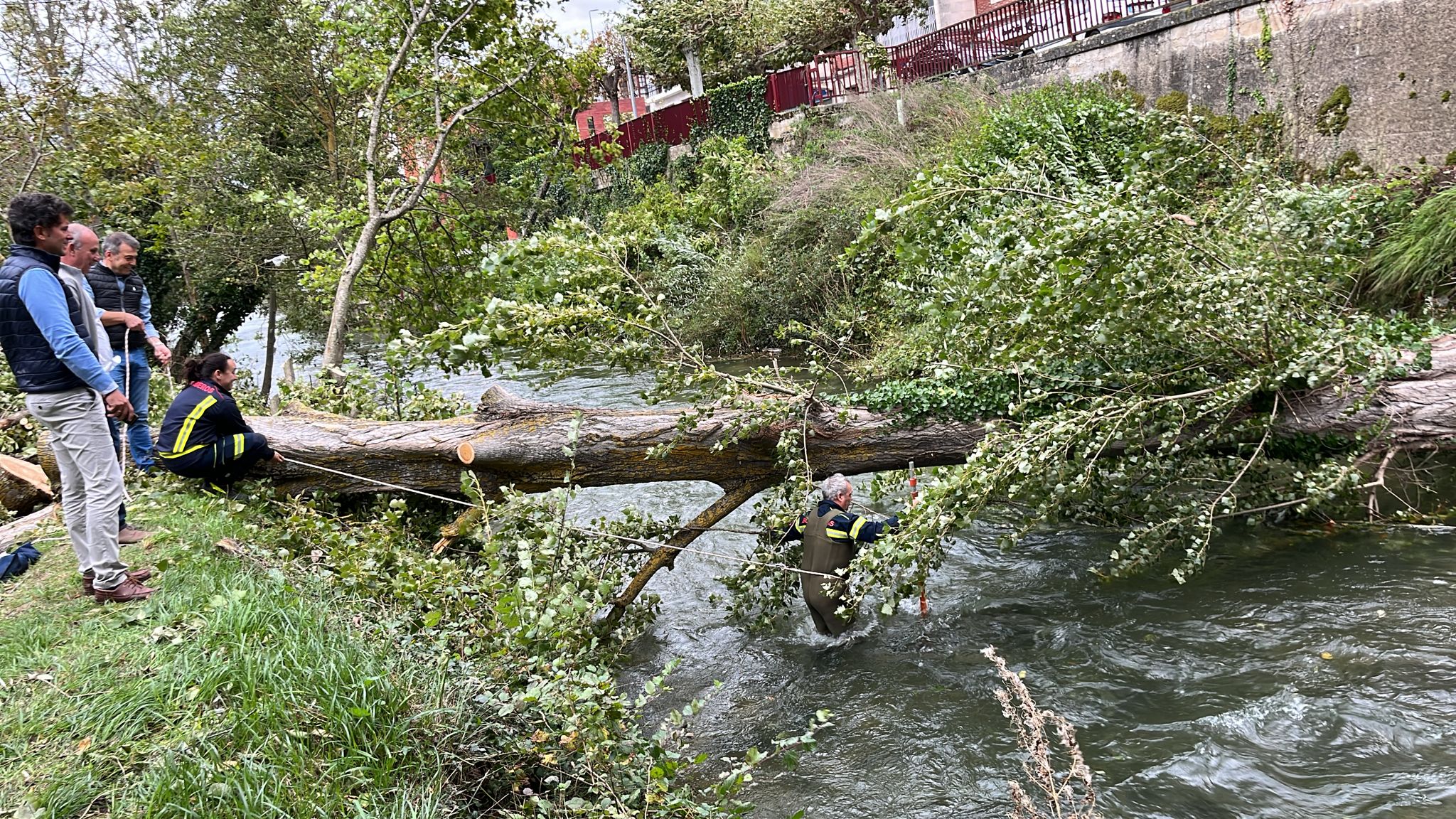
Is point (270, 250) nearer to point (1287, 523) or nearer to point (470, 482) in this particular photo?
point (470, 482)

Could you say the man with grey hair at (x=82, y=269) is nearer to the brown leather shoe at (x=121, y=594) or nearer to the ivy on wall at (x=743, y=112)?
the brown leather shoe at (x=121, y=594)

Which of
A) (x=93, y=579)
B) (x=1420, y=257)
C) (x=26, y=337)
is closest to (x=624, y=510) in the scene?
(x=93, y=579)

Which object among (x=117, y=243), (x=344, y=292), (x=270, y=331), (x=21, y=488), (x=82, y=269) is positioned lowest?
(x=21, y=488)

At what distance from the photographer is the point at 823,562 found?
22.3 ft

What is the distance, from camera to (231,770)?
312 centimetres

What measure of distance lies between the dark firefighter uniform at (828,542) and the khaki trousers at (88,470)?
167 inches

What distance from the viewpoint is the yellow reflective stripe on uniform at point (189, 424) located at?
257 inches

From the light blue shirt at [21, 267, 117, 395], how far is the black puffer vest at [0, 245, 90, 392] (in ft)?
0.14

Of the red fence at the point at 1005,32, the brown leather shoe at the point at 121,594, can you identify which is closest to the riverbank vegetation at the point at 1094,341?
the brown leather shoe at the point at 121,594

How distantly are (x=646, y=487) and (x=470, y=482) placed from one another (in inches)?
241

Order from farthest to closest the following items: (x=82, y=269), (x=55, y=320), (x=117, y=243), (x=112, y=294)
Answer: (x=112, y=294), (x=117, y=243), (x=82, y=269), (x=55, y=320)

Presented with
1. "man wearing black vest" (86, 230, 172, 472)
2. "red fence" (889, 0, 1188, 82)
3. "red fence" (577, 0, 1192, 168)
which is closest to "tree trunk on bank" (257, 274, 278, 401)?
"red fence" (577, 0, 1192, 168)

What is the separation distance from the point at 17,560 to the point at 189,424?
1.31 metres

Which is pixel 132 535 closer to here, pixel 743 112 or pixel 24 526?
pixel 24 526
